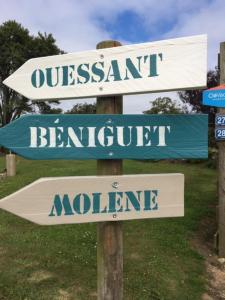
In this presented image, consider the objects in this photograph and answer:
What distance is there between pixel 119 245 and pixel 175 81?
1.11 m

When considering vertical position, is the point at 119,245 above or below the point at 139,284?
above

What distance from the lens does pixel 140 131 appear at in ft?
7.41

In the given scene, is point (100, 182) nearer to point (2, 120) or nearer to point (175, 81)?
point (175, 81)

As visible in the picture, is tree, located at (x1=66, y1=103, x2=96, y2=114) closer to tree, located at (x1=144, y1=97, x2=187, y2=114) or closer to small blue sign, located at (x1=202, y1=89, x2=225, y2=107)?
tree, located at (x1=144, y1=97, x2=187, y2=114)

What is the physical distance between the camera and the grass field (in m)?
4.18

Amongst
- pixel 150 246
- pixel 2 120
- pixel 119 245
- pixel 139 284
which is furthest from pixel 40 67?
pixel 2 120

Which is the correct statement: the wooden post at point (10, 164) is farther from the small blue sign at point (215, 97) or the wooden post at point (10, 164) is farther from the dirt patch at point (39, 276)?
the small blue sign at point (215, 97)

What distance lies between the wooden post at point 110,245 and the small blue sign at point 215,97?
3.04 metres

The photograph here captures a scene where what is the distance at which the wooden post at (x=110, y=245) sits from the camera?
236 cm

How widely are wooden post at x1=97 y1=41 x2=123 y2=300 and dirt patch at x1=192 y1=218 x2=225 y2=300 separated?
223 cm

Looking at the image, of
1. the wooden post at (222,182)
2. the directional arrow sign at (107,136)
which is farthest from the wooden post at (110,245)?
the wooden post at (222,182)

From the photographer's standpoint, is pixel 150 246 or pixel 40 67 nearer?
pixel 40 67

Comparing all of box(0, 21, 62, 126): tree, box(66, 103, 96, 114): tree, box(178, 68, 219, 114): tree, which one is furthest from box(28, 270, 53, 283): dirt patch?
box(66, 103, 96, 114): tree

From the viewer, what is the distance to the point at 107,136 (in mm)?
2246
